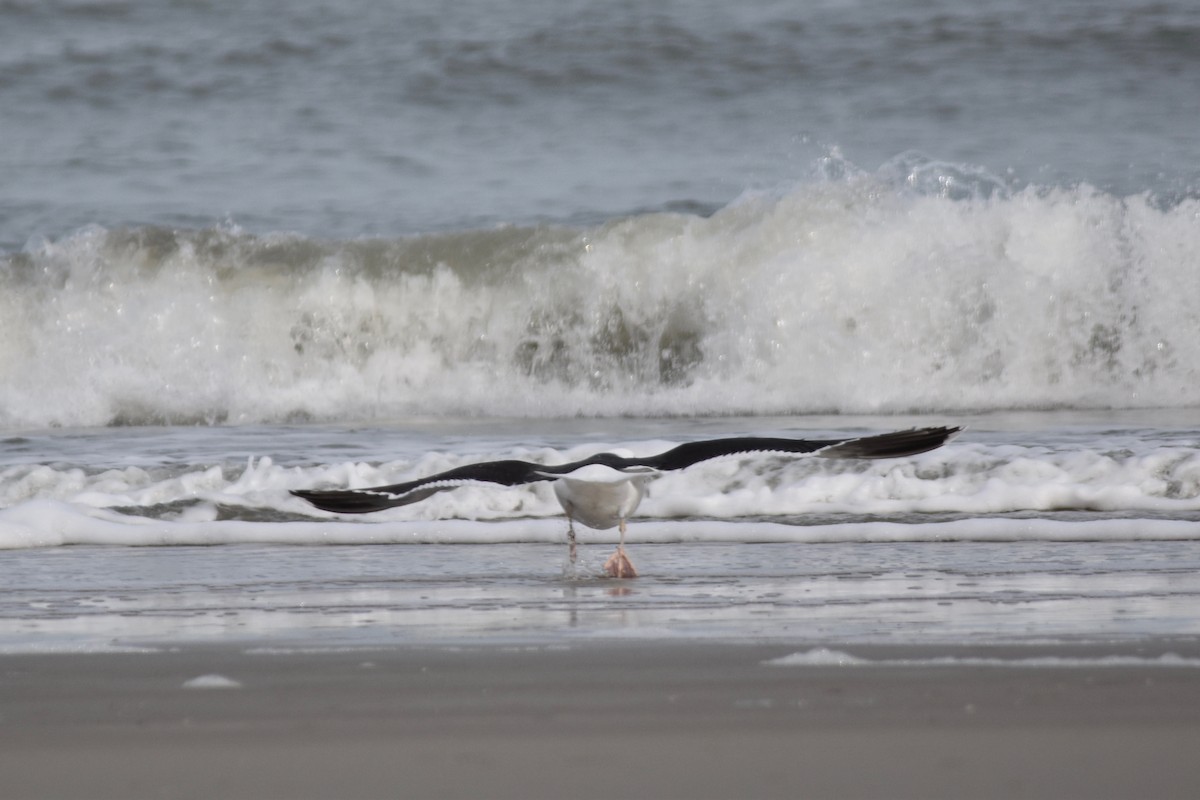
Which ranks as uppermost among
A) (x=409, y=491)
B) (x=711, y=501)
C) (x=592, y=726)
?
(x=409, y=491)

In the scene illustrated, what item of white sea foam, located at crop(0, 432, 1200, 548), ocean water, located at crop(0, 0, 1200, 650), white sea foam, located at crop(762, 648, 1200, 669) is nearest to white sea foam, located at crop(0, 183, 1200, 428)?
ocean water, located at crop(0, 0, 1200, 650)

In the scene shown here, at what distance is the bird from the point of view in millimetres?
4680

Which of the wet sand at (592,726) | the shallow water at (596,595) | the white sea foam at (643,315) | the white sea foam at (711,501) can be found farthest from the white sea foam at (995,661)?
the white sea foam at (643,315)

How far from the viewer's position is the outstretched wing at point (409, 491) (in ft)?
15.2

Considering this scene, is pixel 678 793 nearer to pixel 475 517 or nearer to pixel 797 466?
pixel 475 517

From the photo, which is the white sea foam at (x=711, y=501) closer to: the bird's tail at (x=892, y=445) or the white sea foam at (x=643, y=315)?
the bird's tail at (x=892, y=445)

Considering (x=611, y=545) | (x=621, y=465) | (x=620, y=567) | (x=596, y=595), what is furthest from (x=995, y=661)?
(x=611, y=545)

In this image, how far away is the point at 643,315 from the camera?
10930 mm

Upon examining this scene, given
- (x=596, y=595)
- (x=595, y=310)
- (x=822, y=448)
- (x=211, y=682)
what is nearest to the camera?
(x=211, y=682)

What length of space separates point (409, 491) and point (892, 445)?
1435 millimetres

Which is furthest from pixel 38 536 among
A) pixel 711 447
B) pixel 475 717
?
pixel 475 717

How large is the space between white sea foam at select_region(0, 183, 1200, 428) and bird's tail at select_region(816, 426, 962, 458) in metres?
4.55

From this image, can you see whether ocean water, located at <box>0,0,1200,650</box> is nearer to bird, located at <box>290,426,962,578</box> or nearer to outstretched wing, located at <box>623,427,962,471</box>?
bird, located at <box>290,426,962,578</box>

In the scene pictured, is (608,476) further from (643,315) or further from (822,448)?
(643,315)
